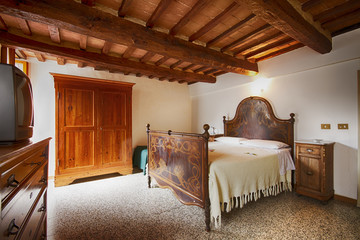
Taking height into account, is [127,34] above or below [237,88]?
above

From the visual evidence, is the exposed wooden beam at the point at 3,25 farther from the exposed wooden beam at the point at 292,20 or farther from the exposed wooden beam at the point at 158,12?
the exposed wooden beam at the point at 292,20

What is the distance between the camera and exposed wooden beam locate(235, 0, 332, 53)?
5.16 feet

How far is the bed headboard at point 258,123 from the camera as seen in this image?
3186 millimetres

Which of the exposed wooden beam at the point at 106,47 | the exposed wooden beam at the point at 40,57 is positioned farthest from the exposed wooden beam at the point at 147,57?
the exposed wooden beam at the point at 40,57

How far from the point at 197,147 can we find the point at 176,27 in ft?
5.49

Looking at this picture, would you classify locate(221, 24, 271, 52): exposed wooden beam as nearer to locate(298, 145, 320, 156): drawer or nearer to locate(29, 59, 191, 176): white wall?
locate(298, 145, 320, 156): drawer

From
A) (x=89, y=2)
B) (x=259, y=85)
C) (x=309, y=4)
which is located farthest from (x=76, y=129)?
(x=309, y=4)

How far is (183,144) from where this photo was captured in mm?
2203

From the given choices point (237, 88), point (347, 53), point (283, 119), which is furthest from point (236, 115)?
point (347, 53)

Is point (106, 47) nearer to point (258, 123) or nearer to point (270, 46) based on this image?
point (270, 46)

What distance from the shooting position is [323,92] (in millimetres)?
2762

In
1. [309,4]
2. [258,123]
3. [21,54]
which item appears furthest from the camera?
[258,123]

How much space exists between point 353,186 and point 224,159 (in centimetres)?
208

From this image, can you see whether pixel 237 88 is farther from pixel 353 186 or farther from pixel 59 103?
pixel 59 103
